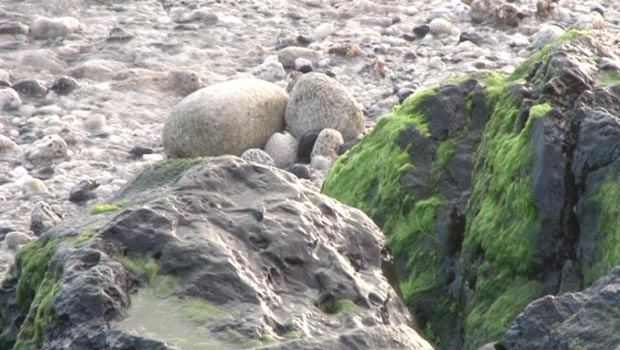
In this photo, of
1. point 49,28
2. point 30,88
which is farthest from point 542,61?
point 49,28

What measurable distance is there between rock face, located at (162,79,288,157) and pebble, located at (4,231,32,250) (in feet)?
5.23

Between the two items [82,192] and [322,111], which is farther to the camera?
[322,111]

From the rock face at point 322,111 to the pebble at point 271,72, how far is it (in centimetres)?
100

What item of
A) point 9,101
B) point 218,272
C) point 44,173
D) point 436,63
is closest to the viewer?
point 218,272

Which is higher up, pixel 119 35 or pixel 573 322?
pixel 573 322

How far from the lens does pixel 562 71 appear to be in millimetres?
5141

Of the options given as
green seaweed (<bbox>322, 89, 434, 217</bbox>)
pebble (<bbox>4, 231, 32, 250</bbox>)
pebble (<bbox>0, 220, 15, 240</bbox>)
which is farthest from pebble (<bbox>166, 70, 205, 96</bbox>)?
green seaweed (<bbox>322, 89, 434, 217</bbox>)

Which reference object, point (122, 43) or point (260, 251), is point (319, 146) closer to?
point (122, 43)

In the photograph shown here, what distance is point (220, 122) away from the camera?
8234mm

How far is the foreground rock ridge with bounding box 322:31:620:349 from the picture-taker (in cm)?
472

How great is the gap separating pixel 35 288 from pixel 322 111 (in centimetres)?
449

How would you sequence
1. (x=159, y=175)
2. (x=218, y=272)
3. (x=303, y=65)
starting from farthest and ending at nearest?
(x=303, y=65)
(x=159, y=175)
(x=218, y=272)

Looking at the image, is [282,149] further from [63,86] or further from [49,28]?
[49,28]

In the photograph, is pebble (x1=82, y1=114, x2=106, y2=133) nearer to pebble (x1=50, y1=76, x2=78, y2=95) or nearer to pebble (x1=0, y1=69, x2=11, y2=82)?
pebble (x1=50, y1=76, x2=78, y2=95)
